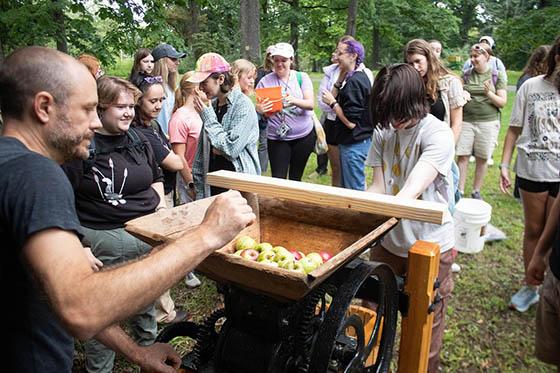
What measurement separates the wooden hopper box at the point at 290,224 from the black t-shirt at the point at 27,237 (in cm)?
44

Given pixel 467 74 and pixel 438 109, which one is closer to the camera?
pixel 438 109

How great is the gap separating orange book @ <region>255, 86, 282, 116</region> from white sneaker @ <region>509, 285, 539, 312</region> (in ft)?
8.15

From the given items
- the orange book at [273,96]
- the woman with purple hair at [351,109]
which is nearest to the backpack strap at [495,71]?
the woman with purple hair at [351,109]

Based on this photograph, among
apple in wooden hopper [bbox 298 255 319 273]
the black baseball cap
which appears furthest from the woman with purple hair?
apple in wooden hopper [bbox 298 255 319 273]

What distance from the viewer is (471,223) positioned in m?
4.09

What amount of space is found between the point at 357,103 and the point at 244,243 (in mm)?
2900

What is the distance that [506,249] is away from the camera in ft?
14.3

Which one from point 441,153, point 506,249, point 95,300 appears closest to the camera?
point 95,300

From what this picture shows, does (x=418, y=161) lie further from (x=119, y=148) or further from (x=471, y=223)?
(x=471, y=223)

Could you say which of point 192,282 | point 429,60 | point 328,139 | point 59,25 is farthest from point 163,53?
point 429,60

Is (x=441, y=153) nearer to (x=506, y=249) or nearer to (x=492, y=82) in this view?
(x=506, y=249)

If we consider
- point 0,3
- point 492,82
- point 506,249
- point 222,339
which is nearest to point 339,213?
point 222,339

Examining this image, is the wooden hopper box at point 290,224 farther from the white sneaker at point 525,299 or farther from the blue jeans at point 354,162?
the blue jeans at point 354,162

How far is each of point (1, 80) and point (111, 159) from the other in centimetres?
127
